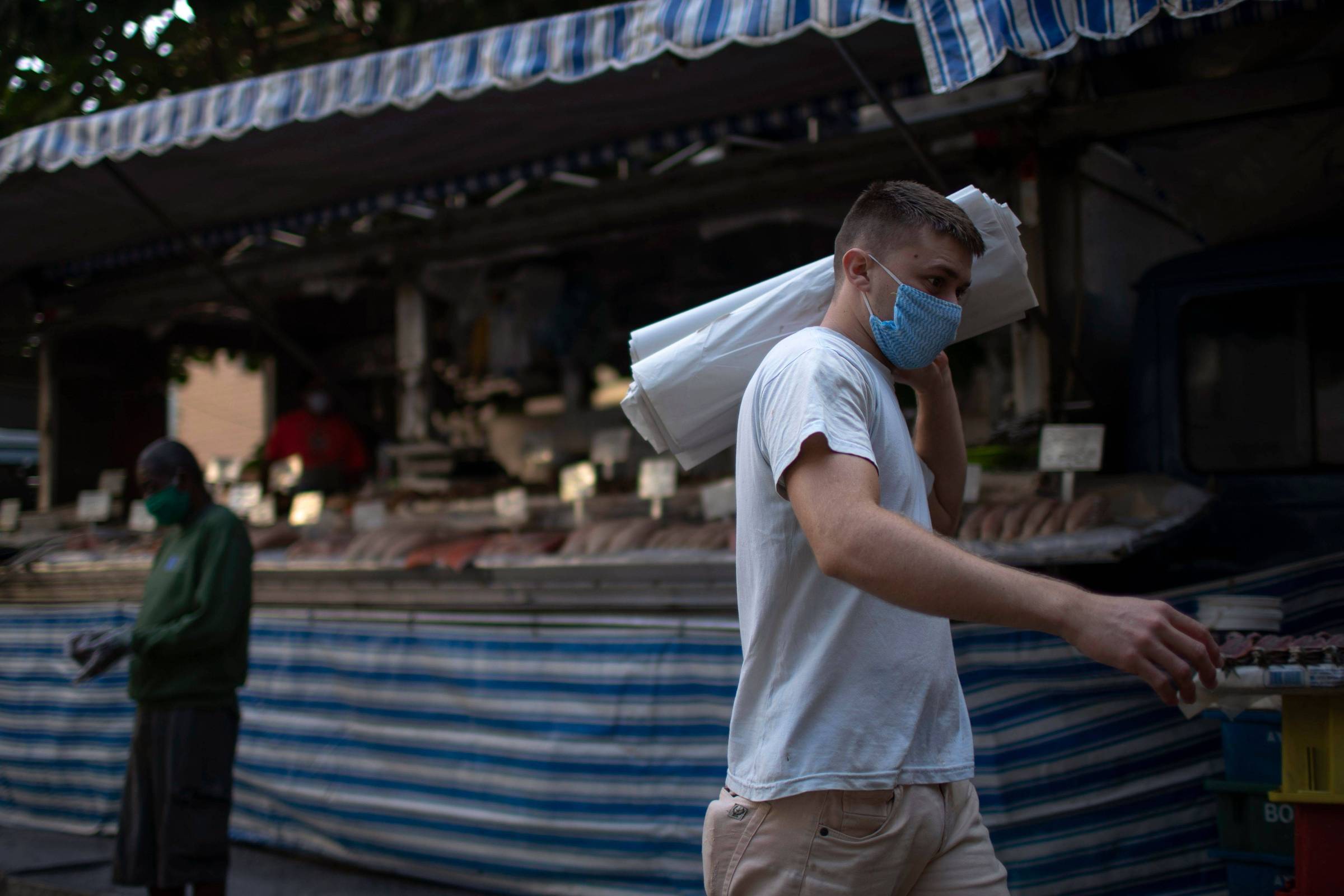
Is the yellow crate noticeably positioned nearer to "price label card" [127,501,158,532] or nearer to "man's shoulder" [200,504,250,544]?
"man's shoulder" [200,504,250,544]

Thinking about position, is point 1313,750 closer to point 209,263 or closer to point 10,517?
point 209,263

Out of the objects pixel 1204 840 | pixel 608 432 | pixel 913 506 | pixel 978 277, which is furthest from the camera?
pixel 608 432

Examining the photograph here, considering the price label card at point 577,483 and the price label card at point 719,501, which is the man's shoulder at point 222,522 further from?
the price label card at point 719,501

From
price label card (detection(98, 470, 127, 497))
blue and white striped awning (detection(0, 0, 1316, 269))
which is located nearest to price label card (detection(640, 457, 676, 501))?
blue and white striped awning (detection(0, 0, 1316, 269))

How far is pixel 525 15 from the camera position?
805cm

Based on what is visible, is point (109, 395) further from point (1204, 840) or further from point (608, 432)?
point (1204, 840)

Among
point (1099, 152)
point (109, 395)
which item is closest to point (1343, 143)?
point (1099, 152)

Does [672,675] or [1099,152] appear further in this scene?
[1099,152]

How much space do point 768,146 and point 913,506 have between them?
14.4 feet

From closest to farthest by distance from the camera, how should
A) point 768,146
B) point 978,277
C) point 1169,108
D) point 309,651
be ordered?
1. point 978,277
2. point 1169,108
3. point 309,651
4. point 768,146

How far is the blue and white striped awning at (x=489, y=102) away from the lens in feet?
11.4

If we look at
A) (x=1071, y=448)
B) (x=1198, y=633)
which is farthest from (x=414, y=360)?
(x=1198, y=633)

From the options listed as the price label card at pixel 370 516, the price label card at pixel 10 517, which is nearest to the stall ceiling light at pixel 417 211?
the price label card at pixel 370 516

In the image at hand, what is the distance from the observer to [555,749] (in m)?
4.73
